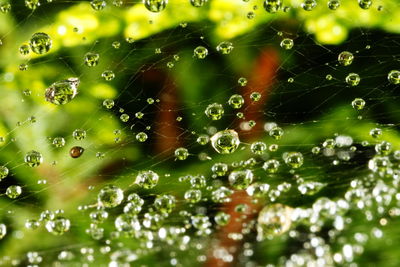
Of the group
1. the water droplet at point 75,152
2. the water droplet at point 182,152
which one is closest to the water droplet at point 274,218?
the water droplet at point 182,152

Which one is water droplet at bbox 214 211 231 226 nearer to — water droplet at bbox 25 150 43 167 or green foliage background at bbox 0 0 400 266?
green foliage background at bbox 0 0 400 266

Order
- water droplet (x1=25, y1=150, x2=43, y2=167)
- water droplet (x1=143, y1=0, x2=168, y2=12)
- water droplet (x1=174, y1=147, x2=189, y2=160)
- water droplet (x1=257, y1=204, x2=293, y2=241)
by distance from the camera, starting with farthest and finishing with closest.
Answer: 1. water droplet (x1=257, y1=204, x2=293, y2=241)
2. water droplet (x1=174, y1=147, x2=189, y2=160)
3. water droplet (x1=25, y1=150, x2=43, y2=167)
4. water droplet (x1=143, y1=0, x2=168, y2=12)

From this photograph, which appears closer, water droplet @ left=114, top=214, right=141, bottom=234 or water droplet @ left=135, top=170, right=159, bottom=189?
water droplet @ left=135, top=170, right=159, bottom=189

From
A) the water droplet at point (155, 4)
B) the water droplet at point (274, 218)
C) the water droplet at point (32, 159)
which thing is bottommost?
the water droplet at point (274, 218)

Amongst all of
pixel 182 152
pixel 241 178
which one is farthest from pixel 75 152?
pixel 241 178

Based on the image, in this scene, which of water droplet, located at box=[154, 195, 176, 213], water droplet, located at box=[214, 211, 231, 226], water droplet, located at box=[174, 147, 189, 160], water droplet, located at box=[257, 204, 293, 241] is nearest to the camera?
water droplet, located at box=[174, 147, 189, 160]

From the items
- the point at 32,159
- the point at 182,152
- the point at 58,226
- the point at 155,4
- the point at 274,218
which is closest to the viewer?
the point at 155,4

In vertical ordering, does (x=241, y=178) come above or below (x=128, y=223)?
above

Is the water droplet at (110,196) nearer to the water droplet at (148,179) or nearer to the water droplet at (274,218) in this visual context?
the water droplet at (148,179)

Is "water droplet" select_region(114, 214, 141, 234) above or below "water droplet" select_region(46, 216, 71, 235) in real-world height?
below

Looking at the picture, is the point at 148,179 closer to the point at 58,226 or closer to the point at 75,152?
the point at 75,152

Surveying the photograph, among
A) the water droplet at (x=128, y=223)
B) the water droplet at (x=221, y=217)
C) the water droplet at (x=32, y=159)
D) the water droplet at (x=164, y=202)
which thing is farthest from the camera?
the water droplet at (x=221, y=217)

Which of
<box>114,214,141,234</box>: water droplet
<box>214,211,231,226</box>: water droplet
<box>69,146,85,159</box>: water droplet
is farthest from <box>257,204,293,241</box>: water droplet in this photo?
<box>69,146,85,159</box>: water droplet
